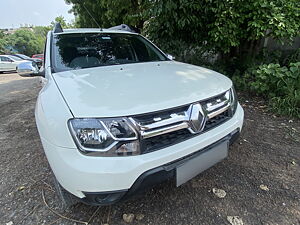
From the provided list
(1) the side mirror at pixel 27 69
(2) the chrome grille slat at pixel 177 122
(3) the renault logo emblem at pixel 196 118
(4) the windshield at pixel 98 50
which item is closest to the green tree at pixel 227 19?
(4) the windshield at pixel 98 50

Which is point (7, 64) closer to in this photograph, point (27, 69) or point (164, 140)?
A: point (27, 69)

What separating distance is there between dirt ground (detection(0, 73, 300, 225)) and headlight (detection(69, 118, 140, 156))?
2.03ft

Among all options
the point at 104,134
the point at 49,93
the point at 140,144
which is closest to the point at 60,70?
the point at 49,93

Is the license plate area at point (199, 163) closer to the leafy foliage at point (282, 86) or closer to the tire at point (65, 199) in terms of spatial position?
the tire at point (65, 199)

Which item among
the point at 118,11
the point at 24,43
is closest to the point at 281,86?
the point at 118,11

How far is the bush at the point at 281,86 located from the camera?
3.21 metres

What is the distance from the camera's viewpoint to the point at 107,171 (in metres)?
1.20

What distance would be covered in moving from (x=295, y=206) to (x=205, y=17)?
371 cm

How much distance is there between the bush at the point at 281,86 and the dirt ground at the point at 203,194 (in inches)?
28.2

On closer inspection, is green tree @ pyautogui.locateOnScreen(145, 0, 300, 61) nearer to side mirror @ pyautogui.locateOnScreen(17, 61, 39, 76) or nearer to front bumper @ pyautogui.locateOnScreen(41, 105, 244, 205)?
side mirror @ pyautogui.locateOnScreen(17, 61, 39, 76)

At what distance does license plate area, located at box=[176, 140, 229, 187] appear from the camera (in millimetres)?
1417

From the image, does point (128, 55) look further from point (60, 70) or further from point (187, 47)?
point (187, 47)

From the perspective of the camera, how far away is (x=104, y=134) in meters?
1.24

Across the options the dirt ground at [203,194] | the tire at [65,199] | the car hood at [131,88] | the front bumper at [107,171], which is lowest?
the dirt ground at [203,194]
